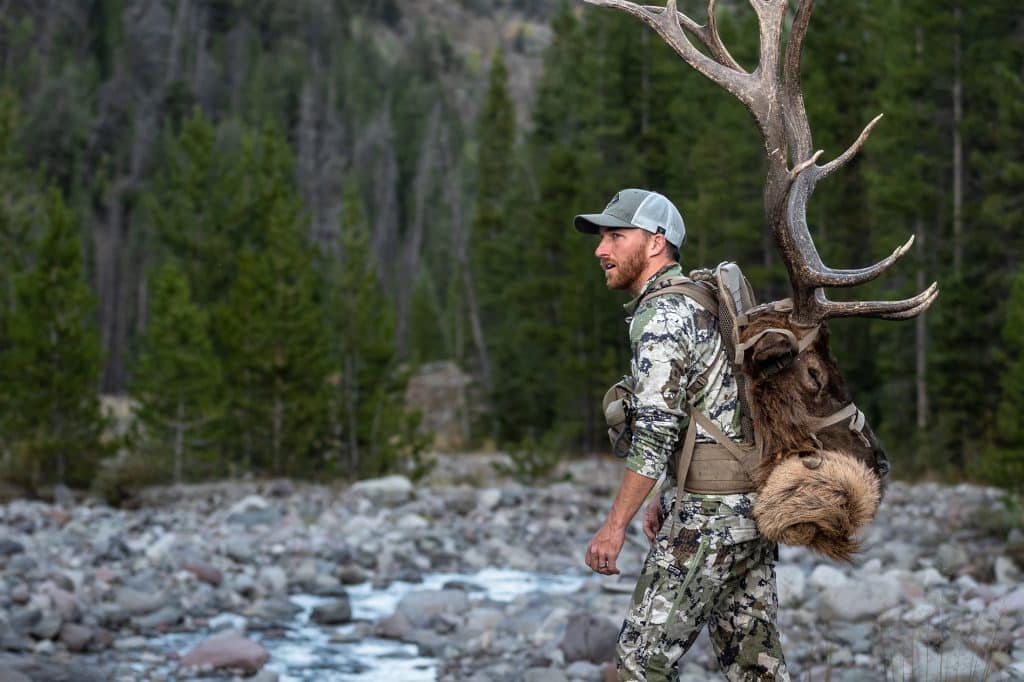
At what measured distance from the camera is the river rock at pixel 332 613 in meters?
10.2

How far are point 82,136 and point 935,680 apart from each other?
57.9 metres

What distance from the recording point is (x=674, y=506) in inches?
170

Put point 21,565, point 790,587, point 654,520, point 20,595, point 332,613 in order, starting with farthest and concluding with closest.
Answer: point 21,565 → point 332,613 → point 790,587 → point 20,595 → point 654,520

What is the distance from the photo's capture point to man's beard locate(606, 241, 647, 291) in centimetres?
443

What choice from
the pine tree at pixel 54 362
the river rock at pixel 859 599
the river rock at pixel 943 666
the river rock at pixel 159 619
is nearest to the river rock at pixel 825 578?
the river rock at pixel 859 599

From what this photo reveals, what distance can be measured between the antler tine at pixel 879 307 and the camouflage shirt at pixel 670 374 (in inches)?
16.1

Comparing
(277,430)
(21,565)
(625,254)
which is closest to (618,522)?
(625,254)

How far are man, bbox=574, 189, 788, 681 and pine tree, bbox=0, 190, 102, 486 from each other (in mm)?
16367

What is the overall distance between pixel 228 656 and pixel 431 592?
8.72ft

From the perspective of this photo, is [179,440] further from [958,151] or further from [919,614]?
[958,151]

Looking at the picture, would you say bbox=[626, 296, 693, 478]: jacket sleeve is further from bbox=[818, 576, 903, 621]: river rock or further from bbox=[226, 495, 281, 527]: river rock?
bbox=[226, 495, 281, 527]: river rock

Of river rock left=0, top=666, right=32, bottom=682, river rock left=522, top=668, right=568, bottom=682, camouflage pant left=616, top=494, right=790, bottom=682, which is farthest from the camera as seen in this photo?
river rock left=522, top=668, right=568, bottom=682

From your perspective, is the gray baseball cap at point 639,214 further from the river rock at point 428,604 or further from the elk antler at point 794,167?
the river rock at point 428,604

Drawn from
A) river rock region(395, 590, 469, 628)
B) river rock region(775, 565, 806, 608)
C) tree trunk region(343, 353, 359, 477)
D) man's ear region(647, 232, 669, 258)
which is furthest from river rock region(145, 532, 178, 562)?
man's ear region(647, 232, 669, 258)
